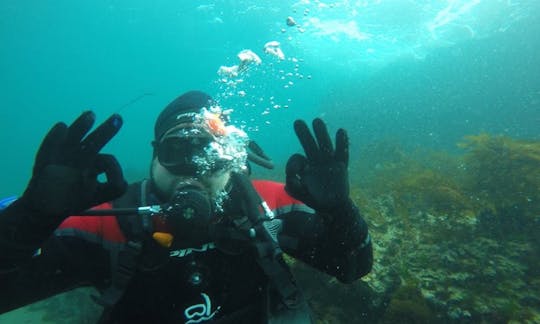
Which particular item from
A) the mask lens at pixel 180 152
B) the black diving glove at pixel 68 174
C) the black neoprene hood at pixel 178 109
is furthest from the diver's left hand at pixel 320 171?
the black neoprene hood at pixel 178 109

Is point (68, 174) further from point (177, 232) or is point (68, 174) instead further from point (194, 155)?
point (194, 155)

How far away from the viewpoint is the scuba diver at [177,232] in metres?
1.78

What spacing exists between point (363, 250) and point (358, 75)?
151 ft

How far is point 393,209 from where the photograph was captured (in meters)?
7.03

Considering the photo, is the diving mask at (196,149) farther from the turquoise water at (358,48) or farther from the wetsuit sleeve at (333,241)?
the turquoise water at (358,48)

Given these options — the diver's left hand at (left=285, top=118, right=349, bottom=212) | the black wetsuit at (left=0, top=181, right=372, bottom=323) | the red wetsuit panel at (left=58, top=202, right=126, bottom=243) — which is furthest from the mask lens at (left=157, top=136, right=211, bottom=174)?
the diver's left hand at (left=285, top=118, right=349, bottom=212)

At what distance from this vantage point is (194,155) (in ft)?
8.73

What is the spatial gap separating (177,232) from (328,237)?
119cm

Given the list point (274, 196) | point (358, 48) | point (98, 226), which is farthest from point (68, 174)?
point (358, 48)

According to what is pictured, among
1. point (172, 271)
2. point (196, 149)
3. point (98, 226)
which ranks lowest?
point (172, 271)

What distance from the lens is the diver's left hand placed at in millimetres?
2172

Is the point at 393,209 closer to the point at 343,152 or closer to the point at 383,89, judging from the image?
the point at 343,152

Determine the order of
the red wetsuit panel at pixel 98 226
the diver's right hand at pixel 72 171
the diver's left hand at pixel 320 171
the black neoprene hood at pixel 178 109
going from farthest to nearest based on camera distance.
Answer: the black neoprene hood at pixel 178 109
the red wetsuit panel at pixel 98 226
the diver's left hand at pixel 320 171
the diver's right hand at pixel 72 171

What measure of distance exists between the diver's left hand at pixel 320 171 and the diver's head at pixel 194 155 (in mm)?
745
